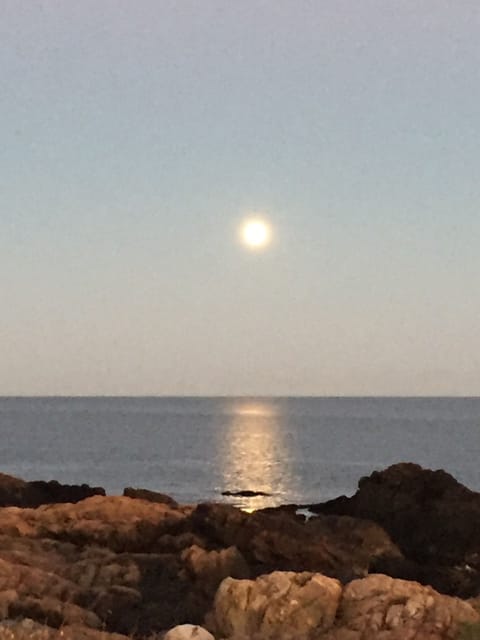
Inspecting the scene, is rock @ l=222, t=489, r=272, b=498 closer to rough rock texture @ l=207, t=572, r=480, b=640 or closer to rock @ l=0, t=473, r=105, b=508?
rock @ l=0, t=473, r=105, b=508

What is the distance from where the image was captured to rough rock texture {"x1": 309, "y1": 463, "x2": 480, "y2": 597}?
37.2 meters

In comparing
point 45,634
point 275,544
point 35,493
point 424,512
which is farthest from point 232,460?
point 45,634

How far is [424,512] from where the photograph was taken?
140 ft

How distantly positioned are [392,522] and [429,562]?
10.2ft

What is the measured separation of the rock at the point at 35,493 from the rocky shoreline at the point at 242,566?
8 cm

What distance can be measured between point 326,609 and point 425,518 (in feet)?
81.5

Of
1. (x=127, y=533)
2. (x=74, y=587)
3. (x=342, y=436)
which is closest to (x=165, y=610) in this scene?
(x=74, y=587)

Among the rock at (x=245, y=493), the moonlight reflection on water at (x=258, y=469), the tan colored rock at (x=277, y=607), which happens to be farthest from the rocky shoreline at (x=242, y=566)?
the rock at (x=245, y=493)

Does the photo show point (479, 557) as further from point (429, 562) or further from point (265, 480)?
point (265, 480)

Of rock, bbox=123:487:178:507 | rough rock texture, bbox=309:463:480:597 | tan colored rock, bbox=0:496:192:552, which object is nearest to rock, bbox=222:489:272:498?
rock, bbox=123:487:178:507

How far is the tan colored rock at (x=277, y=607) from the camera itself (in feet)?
60.8

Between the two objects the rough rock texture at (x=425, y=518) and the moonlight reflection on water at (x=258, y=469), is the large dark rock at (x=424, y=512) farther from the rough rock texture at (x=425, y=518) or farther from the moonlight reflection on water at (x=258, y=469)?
the moonlight reflection on water at (x=258, y=469)

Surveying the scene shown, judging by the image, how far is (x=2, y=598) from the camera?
21.1m

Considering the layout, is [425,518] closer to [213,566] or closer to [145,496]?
[145,496]
